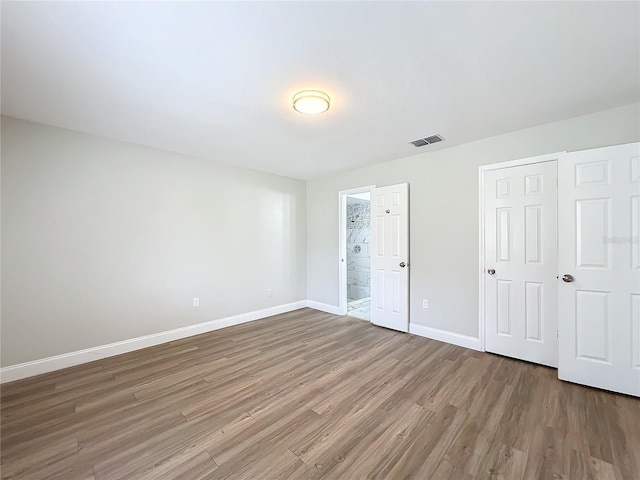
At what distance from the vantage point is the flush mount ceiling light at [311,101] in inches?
80.9

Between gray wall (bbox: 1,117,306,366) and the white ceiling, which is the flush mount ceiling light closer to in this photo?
the white ceiling

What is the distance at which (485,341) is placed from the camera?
9.89 feet

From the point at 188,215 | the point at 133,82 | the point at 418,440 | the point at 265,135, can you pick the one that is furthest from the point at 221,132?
the point at 418,440

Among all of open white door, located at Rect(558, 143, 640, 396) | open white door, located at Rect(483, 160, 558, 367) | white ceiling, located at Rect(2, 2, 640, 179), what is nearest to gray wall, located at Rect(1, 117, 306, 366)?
white ceiling, located at Rect(2, 2, 640, 179)

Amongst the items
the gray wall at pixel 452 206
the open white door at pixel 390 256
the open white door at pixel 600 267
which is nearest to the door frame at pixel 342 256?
the open white door at pixel 390 256

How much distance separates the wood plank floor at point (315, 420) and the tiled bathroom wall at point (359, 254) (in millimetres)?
3180

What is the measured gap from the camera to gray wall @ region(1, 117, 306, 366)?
2512 mm

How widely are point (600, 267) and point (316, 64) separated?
3.00m

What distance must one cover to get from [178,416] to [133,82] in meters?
2.57

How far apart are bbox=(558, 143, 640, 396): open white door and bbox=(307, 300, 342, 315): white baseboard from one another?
3.00m

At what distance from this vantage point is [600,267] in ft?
7.55

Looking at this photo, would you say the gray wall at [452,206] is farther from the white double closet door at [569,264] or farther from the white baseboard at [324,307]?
the white baseboard at [324,307]

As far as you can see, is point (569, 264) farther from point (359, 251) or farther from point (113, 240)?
point (113, 240)

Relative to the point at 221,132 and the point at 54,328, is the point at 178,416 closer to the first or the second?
the point at 54,328
